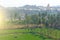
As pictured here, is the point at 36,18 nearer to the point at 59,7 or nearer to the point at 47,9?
the point at 47,9

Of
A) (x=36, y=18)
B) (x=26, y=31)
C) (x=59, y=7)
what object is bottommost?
(x=26, y=31)

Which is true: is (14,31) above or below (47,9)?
below

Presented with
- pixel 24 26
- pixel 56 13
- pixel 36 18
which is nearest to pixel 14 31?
pixel 24 26

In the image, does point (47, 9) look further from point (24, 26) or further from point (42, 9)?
point (24, 26)

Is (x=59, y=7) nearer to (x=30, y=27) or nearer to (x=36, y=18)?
(x=36, y=18)
